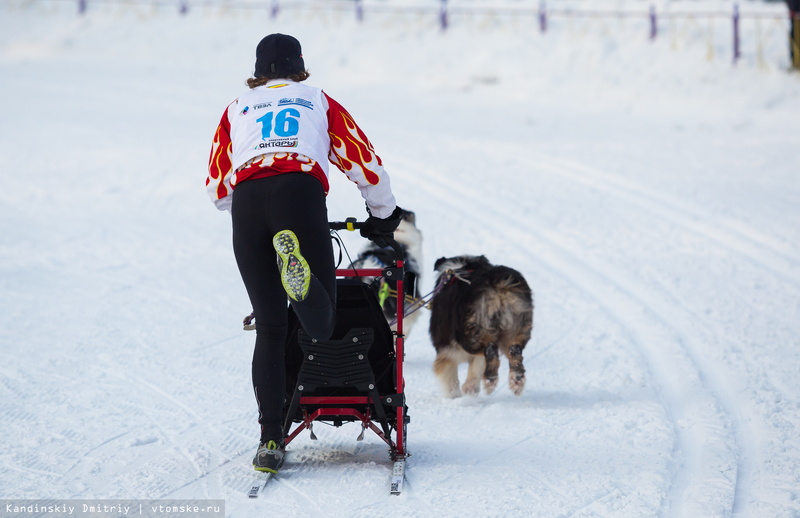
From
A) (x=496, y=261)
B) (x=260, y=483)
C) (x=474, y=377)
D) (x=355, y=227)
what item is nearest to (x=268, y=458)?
(x=260, y=483)

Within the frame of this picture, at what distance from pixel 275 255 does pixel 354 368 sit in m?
0.58

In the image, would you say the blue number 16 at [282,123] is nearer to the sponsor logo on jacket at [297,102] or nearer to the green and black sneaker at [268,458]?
the sponsor logo on jacket at [297,102]

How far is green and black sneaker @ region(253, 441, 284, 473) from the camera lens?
3375mm

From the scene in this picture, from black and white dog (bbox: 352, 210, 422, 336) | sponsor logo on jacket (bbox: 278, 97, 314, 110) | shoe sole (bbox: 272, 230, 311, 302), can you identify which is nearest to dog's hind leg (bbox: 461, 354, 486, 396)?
black and white dog (bbox: 352, 210, 422, 336)

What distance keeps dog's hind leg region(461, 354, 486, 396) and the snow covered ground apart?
7 centimetres

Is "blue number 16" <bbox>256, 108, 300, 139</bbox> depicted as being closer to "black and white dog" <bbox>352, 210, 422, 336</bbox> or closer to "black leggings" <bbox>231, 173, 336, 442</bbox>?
"black leggings" <bbox>231, 173, 336, 442</bbox>

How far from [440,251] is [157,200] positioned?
3.34m

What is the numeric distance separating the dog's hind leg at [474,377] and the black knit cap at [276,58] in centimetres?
190

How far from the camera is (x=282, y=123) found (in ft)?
10.5

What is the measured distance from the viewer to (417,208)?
8.66 meters

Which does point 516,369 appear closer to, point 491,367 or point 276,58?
point 491,367

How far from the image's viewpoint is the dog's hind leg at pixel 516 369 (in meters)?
4.39

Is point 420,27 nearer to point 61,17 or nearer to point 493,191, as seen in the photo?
point 61,17

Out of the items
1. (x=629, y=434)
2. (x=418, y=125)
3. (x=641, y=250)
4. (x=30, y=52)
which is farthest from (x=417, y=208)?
(x=30, y=52)
